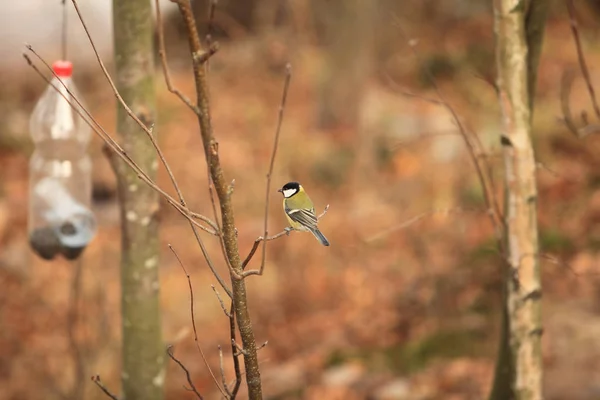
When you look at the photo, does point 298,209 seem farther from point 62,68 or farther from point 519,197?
point 62,68

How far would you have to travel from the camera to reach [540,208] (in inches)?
293

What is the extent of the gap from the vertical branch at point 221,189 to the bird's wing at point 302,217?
0.39ft

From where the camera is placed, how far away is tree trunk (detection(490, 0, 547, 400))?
2.57 m

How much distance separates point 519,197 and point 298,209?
1.17 meters

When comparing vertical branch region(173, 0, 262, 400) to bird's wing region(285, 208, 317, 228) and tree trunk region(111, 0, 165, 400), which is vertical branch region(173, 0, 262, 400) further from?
tree trunk region(111, 0, 165, 400)

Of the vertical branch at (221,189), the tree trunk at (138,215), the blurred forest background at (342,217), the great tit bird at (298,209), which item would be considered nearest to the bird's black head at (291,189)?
the great tit bird at (298,209)

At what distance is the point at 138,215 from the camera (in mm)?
2719

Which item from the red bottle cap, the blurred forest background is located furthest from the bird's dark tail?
the red bottle cap

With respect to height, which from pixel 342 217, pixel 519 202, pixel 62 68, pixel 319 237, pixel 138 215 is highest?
pixel 342 217

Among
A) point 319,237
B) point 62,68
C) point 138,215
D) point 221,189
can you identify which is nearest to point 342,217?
point 138,215

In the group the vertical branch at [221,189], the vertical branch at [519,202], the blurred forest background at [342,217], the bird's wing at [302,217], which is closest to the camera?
the vertical branch at [221,189]

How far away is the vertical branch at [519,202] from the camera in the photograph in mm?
2570

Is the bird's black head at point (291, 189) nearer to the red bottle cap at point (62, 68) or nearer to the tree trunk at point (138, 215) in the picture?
the tree trunk at point (138, 215)

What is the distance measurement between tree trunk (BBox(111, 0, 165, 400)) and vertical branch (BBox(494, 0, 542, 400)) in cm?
110
